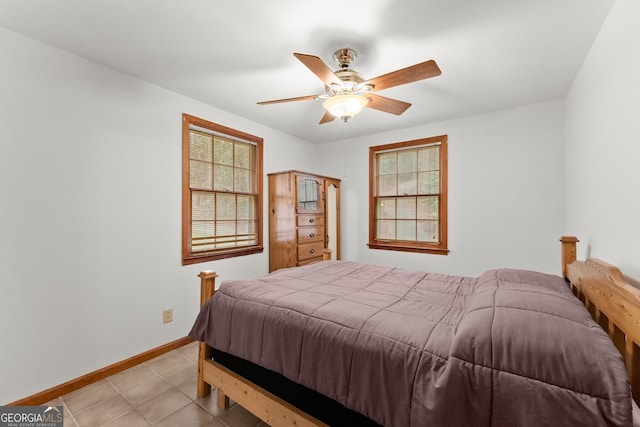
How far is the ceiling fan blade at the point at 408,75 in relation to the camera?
5.47ft

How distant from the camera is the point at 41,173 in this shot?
1989mm

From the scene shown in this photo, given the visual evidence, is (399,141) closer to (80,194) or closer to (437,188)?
(437,188)

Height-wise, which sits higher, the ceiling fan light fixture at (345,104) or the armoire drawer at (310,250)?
the ceiling fan light fixture at (345,104)

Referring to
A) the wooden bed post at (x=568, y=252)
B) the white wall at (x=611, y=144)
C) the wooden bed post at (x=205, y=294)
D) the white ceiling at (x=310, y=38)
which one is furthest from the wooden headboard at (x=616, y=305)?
the wooden bed post at (x=205, y=294)

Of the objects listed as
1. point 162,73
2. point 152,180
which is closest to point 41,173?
point 152,180

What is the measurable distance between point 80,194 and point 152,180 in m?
0.56

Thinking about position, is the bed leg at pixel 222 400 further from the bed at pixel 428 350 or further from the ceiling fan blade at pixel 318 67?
the ceiling fan blade at pixel 318 67

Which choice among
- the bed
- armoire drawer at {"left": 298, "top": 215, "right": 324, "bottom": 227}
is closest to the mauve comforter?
the bed

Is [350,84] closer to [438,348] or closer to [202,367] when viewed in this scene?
[438,348]

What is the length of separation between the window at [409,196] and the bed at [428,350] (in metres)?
1.74

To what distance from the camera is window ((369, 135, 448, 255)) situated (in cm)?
369

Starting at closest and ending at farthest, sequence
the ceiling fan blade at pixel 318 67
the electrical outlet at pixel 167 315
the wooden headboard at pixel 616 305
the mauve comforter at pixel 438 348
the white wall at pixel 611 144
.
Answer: the mauve comforter at pixel 438 348 → the wooden headboard at pixel 616 305 → the white wall at pixel 611 144 → the ceiling fan blade at pixel 318 67 → the electrical outlet at pixel 167 315

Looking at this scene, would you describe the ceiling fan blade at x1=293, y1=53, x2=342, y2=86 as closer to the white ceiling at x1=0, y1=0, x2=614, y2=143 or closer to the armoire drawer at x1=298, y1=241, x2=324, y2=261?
the white ceiling at x1=0, y1=0, x2=614, y2=143

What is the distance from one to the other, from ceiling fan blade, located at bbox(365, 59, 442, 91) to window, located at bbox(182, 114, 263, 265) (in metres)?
2.02
